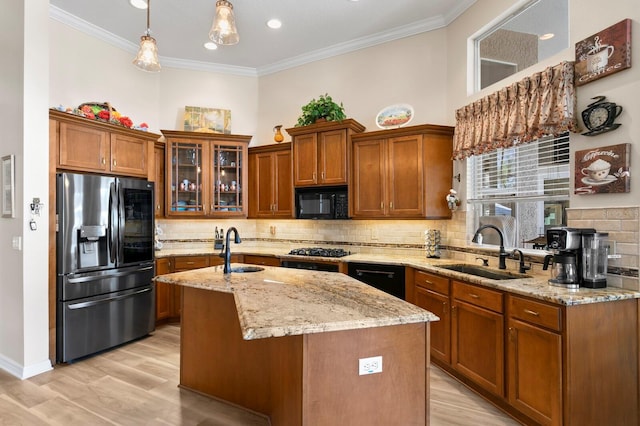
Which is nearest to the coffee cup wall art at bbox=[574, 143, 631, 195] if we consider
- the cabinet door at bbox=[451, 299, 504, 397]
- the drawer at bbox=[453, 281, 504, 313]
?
the drawer at bbox=[453, 281, 504, 313]

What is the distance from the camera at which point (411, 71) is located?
14.0ft

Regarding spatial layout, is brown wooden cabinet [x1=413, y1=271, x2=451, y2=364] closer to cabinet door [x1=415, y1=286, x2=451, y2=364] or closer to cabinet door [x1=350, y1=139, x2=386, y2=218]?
cabinet door [x1=415, y1=286, x2=451, y2=364]

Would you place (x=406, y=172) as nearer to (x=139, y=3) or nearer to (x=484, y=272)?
(x=484, y=272)

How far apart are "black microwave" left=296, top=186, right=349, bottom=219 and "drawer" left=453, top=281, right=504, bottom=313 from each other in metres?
1.66

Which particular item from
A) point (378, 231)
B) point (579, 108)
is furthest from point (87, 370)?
point (579, 108)

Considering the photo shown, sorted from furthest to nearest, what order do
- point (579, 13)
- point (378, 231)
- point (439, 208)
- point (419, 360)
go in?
point (378, 231) < point (439, 208) < point (579, 13) < point (419, 360)

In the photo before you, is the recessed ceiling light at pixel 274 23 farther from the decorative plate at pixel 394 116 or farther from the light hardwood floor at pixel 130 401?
the light hardwood floor at pixel 130 401

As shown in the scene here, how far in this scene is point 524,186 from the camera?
3213 millimetres

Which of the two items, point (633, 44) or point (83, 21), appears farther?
point (83, 21)

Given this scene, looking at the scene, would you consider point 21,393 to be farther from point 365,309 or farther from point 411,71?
point 411,71

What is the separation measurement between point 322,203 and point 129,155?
89.0 inches

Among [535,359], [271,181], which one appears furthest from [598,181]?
[271,181]

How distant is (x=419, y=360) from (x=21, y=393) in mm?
3081

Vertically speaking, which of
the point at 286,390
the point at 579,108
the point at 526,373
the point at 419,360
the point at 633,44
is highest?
the point at 633,44
